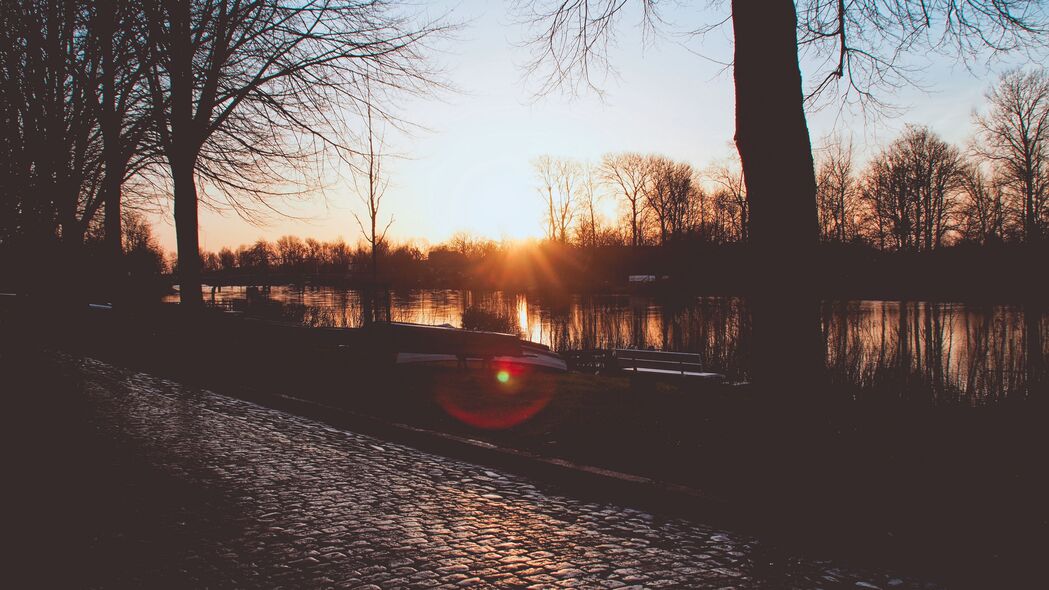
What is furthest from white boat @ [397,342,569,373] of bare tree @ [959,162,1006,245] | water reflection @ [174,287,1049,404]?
bare tree @ [959,162,1006,245]

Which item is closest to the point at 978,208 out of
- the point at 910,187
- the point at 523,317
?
the point at 910,187

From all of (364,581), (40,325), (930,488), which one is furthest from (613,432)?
(40,325)

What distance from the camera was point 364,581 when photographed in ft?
12.3

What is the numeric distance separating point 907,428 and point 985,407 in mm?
3322

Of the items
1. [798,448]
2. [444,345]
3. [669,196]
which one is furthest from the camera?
[669,196]

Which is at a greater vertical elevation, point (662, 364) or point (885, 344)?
point (885, 344)

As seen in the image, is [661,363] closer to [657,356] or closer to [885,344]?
[657,356]

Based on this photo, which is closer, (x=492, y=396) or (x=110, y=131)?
(x=492, y=396)

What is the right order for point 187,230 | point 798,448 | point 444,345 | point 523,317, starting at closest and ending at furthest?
point 798,448
point 444,345
point 187,230
point 523,317

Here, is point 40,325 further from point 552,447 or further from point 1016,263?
point 1016,263

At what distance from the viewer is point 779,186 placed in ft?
18.1

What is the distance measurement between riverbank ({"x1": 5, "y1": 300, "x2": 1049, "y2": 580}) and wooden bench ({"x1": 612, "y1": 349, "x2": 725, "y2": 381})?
334 cm

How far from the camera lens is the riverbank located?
4340mm

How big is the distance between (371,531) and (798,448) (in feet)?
11.0
